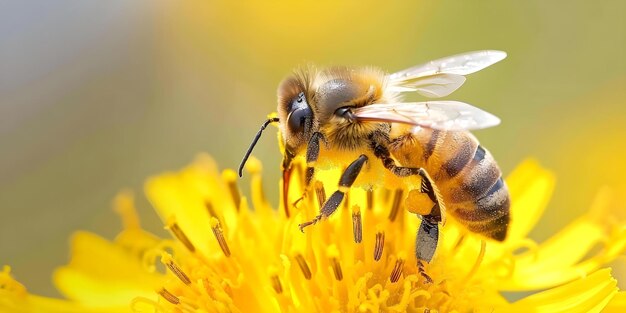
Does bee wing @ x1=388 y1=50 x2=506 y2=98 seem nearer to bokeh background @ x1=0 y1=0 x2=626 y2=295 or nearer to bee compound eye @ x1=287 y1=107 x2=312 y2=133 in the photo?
bee compound eye @ x1=287 y1=107 x2=312 y2=133

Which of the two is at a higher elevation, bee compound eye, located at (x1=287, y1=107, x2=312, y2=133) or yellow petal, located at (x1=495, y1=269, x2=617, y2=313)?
bee compound eye, located at (x1=287, y1=107, x2=312, y2=133)

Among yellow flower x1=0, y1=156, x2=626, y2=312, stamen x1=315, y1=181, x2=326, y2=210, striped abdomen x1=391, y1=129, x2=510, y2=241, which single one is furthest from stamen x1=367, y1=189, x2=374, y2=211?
striped abdomen x1=391, y1=129, x2=510, y2=241

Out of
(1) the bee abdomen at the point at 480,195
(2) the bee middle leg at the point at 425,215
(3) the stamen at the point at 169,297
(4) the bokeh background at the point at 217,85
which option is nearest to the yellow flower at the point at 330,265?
(3) the stamen at the point at 169,297

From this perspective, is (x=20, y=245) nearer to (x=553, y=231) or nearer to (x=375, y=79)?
(x=553, y=231)

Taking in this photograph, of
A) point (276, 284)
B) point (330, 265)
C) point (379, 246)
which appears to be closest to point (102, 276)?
point (276, 284)

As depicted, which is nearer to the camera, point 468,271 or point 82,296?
point 468,271

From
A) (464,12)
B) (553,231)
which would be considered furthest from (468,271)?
(464,12)

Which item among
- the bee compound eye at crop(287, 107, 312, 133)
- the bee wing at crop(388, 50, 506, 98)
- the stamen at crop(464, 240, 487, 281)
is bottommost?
the stamen at crop(464, 240, 487, 281)
